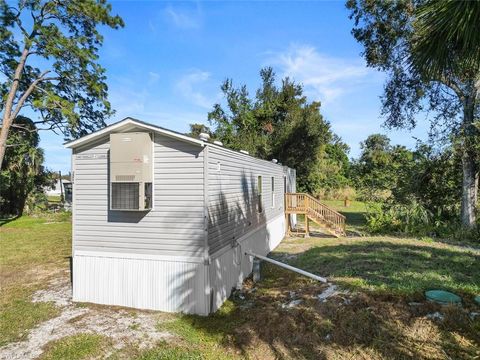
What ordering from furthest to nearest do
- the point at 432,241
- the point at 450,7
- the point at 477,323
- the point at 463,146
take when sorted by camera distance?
the point at 463,146 < the point at 432,241 < the point at 477,323 < the point at 450,7

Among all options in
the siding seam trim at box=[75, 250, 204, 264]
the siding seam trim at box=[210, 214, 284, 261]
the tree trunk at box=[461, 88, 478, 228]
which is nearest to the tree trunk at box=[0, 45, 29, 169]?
the siding seam trim at box=[75, 250, 204, 264]

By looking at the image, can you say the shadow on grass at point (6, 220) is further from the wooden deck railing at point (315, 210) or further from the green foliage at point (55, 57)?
the wooden deck railing at point (315, 210)

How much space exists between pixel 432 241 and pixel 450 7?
9901 millimetres

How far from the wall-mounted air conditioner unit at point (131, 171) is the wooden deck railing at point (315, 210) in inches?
335

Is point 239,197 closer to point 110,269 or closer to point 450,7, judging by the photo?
point 110,269

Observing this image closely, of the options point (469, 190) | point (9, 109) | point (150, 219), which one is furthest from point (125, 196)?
point (9, 109)

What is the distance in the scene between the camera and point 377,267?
283 inches

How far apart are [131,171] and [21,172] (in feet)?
60.9

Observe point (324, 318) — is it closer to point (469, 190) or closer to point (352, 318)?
point (352, 318)

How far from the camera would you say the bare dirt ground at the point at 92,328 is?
4.52 m

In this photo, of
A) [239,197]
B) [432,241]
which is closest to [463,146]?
[432,241]

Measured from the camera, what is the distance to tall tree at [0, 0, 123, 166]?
608 inches

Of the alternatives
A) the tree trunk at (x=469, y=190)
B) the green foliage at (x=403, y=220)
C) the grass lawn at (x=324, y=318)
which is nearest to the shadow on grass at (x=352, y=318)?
the grass lawn at (x=324, y=318)

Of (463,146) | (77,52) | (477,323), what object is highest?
(77,52)
